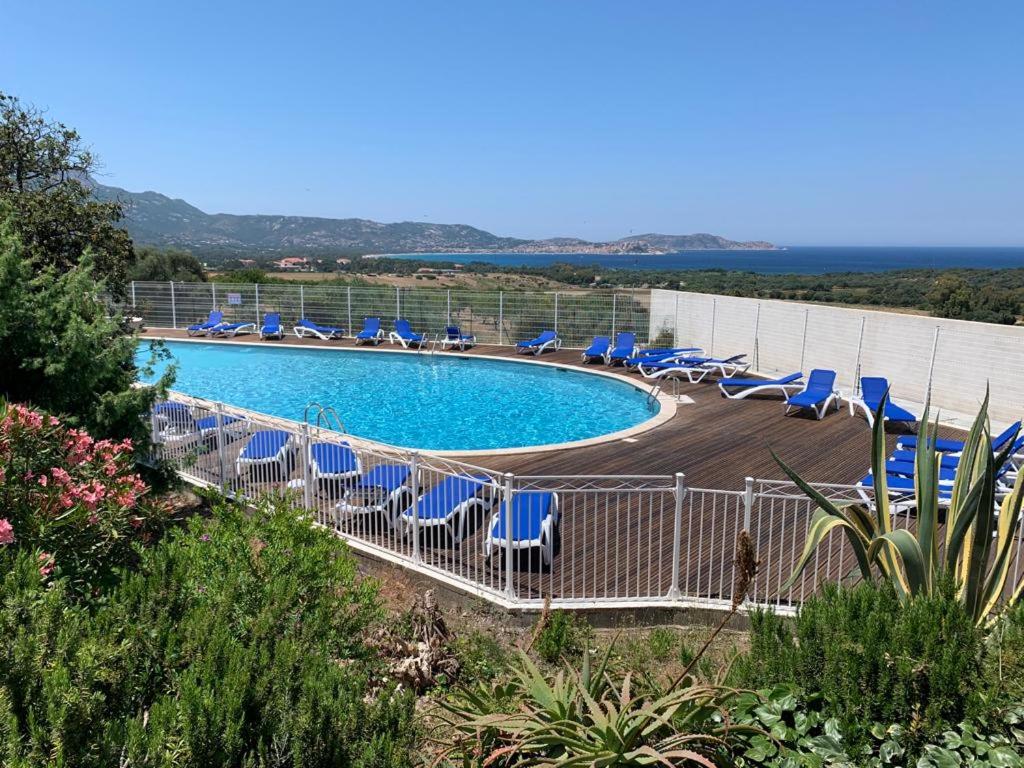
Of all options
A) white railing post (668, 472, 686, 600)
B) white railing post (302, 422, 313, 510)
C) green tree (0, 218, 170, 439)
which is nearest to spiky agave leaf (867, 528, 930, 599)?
white railing post (668, 472, 686, 600)

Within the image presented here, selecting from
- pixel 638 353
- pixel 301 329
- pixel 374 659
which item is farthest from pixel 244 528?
pixel 301 329

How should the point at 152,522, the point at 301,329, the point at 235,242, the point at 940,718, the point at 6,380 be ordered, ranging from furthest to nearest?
the point at 235,242 < the point at 301,329 < the point at 6,380 < the point at 152,522 < the point at 940,718

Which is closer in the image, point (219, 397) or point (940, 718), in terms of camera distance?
point (940, 718)

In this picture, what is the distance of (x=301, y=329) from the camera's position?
2236 cm

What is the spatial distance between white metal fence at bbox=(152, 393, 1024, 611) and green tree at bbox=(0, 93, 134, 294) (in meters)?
5.60

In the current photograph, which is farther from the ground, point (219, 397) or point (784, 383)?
point (784, 383)

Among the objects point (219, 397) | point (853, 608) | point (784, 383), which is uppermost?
point (853, 608)

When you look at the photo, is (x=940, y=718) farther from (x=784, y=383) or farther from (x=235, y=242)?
(x=235, y=242)

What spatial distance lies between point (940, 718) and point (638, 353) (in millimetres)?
Answer: 15029

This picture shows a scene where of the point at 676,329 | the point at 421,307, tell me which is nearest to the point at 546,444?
the point at 676,329

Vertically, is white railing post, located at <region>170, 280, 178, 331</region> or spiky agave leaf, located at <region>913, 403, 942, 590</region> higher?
spiky agave leaf, located at <region>913, 403, 942, 590</region>

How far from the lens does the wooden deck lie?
583 centimetres

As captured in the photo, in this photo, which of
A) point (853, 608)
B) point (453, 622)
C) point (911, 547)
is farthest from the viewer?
point (453, 622)

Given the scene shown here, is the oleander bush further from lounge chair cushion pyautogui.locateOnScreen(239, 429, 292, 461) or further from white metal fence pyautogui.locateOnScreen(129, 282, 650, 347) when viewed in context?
white metal fence pyautogui.locateOnScreen(129, 282, 650, 347)
